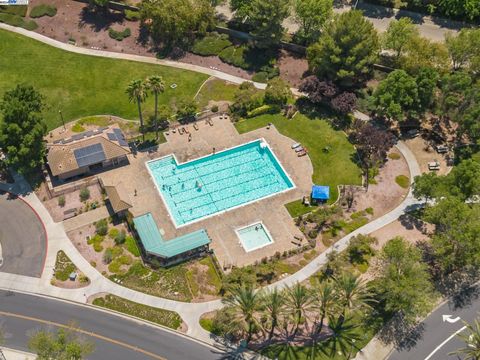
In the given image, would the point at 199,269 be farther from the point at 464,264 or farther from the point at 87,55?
the point at 87,55

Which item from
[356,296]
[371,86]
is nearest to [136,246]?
[356,296]

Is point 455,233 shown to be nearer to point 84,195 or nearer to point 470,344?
point 470,344

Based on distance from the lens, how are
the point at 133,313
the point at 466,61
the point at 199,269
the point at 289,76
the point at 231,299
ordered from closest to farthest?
the point at 231,299
the point at 133,313
the point at 199,269
the point at 466,61
the point at 289,76

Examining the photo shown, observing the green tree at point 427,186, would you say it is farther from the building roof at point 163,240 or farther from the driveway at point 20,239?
the driveway at point 20,239

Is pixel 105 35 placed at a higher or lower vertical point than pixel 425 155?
higher

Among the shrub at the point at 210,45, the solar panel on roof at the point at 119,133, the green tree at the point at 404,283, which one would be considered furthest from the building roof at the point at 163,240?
the shrub at the point at 210,45

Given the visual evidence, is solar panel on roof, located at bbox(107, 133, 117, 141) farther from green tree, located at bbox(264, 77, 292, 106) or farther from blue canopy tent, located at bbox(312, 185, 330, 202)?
blue canopy tent, located at bbox(312, 185, 330, 202)

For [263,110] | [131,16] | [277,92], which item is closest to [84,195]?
[263,110]
